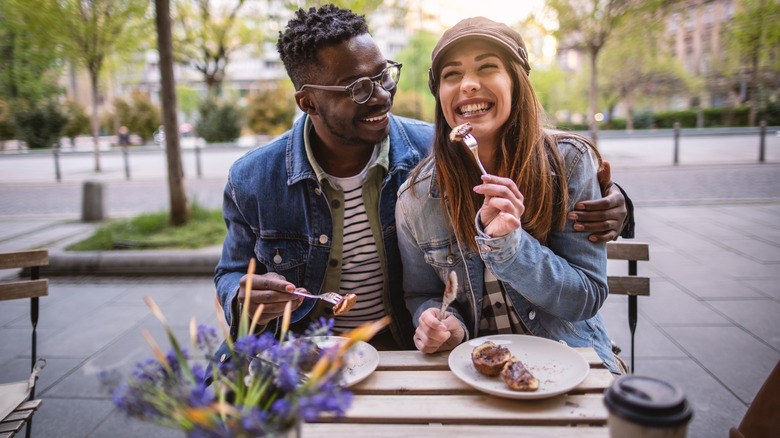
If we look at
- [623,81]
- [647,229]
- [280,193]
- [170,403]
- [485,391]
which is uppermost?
[623,81]

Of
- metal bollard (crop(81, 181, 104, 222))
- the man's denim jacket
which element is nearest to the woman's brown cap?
the man's denim jacket

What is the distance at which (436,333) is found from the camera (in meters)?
1.54

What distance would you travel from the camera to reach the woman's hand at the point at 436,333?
154cm

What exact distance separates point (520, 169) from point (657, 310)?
2.76 metres

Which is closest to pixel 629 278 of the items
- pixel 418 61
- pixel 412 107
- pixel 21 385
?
pixel 21 385

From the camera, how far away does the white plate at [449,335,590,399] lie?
127 cm

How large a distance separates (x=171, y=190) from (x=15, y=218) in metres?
3.99

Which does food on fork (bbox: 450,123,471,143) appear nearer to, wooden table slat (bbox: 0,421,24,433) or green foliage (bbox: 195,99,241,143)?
wooden table slat (bbox: 0,421,24,433)

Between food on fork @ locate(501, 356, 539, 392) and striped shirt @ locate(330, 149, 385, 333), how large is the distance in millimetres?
908

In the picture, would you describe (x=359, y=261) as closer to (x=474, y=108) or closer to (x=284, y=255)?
(x=284, y=255)

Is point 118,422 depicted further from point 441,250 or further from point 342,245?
point 441,250

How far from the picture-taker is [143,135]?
1032 inches

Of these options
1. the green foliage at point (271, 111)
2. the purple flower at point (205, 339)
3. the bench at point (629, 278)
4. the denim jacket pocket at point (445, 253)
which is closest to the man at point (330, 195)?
the denim jacket pocket at point (445, 253)

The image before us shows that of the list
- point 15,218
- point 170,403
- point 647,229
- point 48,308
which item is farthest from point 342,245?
point 15,218
